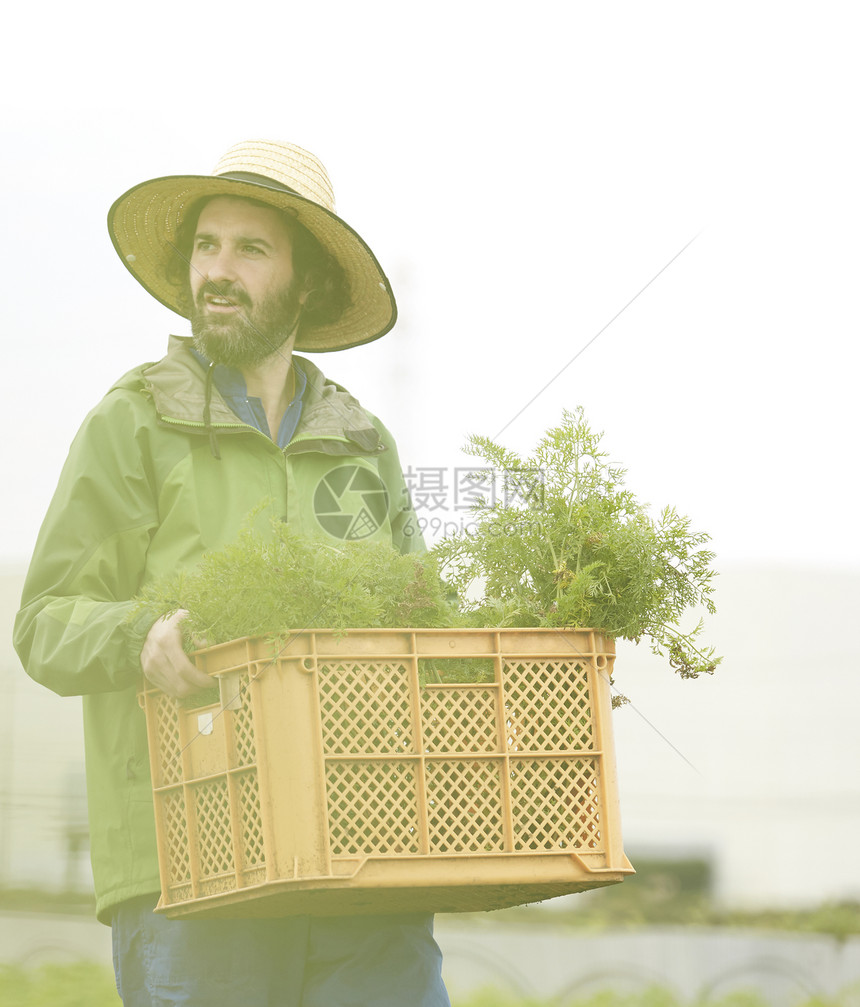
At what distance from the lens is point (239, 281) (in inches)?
69.0

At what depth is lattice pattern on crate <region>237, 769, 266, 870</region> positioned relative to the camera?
46.7 inches

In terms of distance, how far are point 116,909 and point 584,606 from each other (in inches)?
31.0

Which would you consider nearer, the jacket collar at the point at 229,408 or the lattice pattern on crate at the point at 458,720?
the lattice pattern on crate at the point at 458,720

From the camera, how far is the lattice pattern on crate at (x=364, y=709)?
3.89 feet

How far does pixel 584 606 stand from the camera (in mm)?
1330

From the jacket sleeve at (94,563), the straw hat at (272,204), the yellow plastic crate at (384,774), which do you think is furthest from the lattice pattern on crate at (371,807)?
the straw hat at (272,204)

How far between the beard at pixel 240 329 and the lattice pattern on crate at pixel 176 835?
0.71 m

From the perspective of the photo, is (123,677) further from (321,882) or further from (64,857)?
(64,857)

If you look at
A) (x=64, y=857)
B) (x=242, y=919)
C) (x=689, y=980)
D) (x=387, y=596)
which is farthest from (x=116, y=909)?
(x=689, y=980)

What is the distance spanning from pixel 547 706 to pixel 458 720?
0.12 m

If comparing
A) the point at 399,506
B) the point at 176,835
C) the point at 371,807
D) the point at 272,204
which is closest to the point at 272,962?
the point at 176,835

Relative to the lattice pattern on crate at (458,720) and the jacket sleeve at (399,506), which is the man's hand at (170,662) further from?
the jacket sleeve at (399,506)

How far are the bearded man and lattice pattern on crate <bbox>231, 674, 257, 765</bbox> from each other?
0.08 m

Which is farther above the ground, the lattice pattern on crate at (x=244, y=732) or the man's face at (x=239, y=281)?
the man's face at (x=239, y=281)
